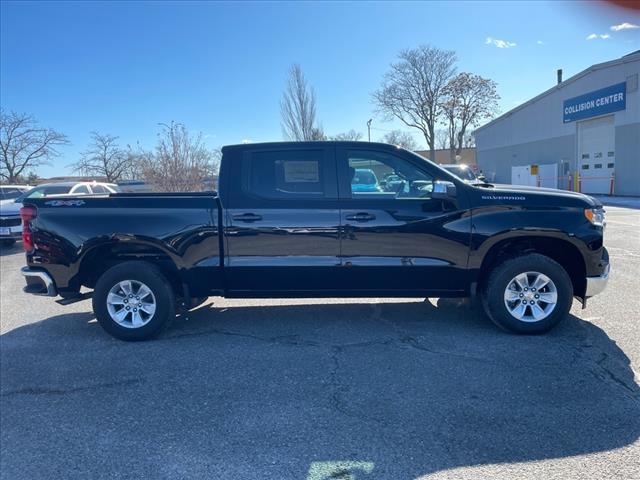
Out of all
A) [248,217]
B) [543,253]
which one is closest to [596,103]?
[543,253]

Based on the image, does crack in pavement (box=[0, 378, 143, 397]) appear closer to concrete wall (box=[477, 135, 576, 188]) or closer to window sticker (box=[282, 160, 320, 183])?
window sticker (box=[282, 160, 320, 183])

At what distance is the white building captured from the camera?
70.0 feet

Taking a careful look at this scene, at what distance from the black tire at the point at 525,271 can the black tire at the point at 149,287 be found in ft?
11.0

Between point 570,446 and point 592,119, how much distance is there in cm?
2618

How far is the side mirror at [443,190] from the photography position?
445 cm

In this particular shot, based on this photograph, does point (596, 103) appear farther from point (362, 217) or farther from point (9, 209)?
point (9, 209)

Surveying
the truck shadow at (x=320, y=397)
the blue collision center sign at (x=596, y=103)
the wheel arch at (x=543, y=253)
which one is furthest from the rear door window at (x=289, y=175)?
the blue collision center sign at (x=596, y=103)

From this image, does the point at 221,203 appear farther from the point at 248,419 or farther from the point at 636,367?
the point at 636,367

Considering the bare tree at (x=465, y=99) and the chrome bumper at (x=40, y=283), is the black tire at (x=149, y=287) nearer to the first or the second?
the chrome bumper at (x=40, y=283)

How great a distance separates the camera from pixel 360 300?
6.11 m

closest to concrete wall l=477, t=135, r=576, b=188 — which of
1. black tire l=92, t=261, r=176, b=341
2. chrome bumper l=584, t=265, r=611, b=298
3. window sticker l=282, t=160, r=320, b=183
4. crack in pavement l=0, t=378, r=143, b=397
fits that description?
chrome bumper l=584, t=265, r=611, b=298

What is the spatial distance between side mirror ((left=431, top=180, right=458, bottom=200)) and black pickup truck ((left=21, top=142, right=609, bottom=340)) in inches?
0.5

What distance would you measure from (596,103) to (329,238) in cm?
2417

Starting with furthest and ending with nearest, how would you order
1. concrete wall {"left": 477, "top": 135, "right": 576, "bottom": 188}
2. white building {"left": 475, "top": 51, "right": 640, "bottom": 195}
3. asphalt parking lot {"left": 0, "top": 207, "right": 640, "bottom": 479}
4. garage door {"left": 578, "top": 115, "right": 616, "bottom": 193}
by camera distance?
concrete wall {"left": 477, "top": 135, "right": 576, "bottom": 188} < garage door {"left": 578, "top": 115, "right": 616, "bottom": 193} < white building {"left": 475, "top": 51, "right": 640, "bottom": 195} < asphalt parking lot {"left": 0, "top": 207, "right": 640, "bottom": 479}
